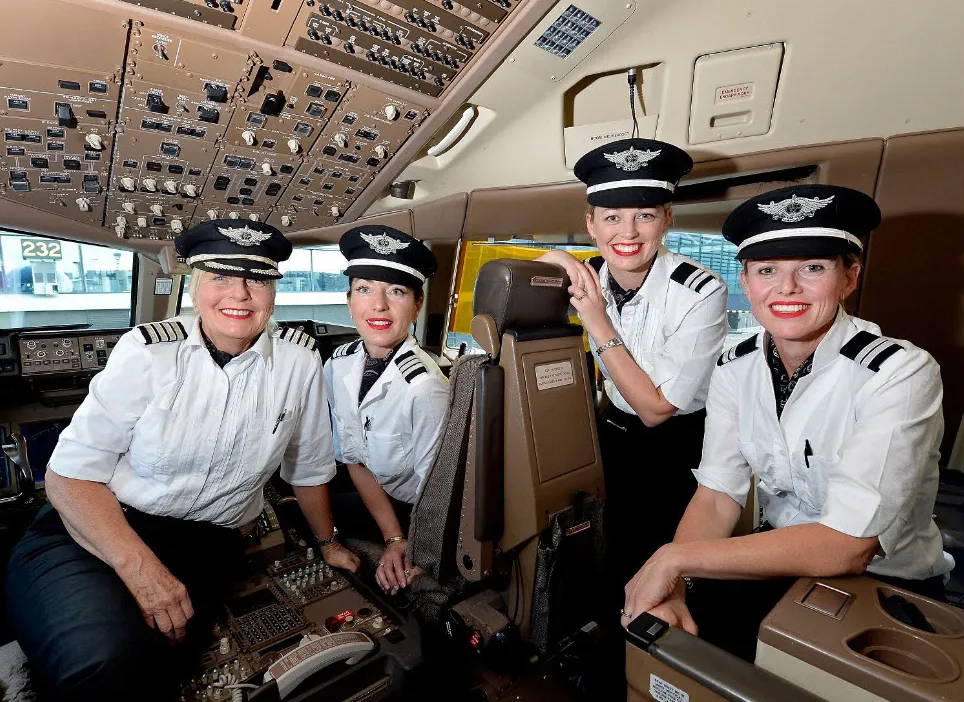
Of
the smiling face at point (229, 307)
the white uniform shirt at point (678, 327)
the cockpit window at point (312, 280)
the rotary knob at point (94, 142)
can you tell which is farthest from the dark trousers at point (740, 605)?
the cockpit window at point (312, 280)

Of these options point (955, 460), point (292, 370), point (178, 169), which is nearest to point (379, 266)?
point (292, 370)

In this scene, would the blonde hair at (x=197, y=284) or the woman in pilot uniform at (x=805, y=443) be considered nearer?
the woman in pilot uniform at (x=805, y=443)

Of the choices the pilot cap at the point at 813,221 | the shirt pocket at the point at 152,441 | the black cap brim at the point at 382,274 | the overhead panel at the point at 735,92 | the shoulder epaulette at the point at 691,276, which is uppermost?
the overhead panel at the point at 735,92

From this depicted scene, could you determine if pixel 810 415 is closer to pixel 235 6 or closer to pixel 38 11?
pixel 235 6

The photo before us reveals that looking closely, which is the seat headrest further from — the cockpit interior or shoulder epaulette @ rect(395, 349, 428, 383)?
shoulder epaulette @ rect(395, 349, 428, 383)

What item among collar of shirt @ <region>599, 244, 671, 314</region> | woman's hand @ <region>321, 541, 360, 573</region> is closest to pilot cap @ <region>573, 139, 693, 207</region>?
collar of shirt @ <region>599, 244, 671, 314</region>

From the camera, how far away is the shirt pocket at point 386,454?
1946 mm

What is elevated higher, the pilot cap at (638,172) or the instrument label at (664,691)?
the pilot cap at (638,172)

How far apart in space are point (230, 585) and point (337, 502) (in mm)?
706

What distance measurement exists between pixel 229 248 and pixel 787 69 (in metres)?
2.32

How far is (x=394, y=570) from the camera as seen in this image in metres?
1.84

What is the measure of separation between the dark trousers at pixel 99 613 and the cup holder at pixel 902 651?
1474 millimetres

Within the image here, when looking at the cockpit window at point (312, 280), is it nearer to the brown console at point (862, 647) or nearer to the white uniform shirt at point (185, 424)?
the white uniform shirt at point (185, 424)

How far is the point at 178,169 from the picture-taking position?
2902mm
